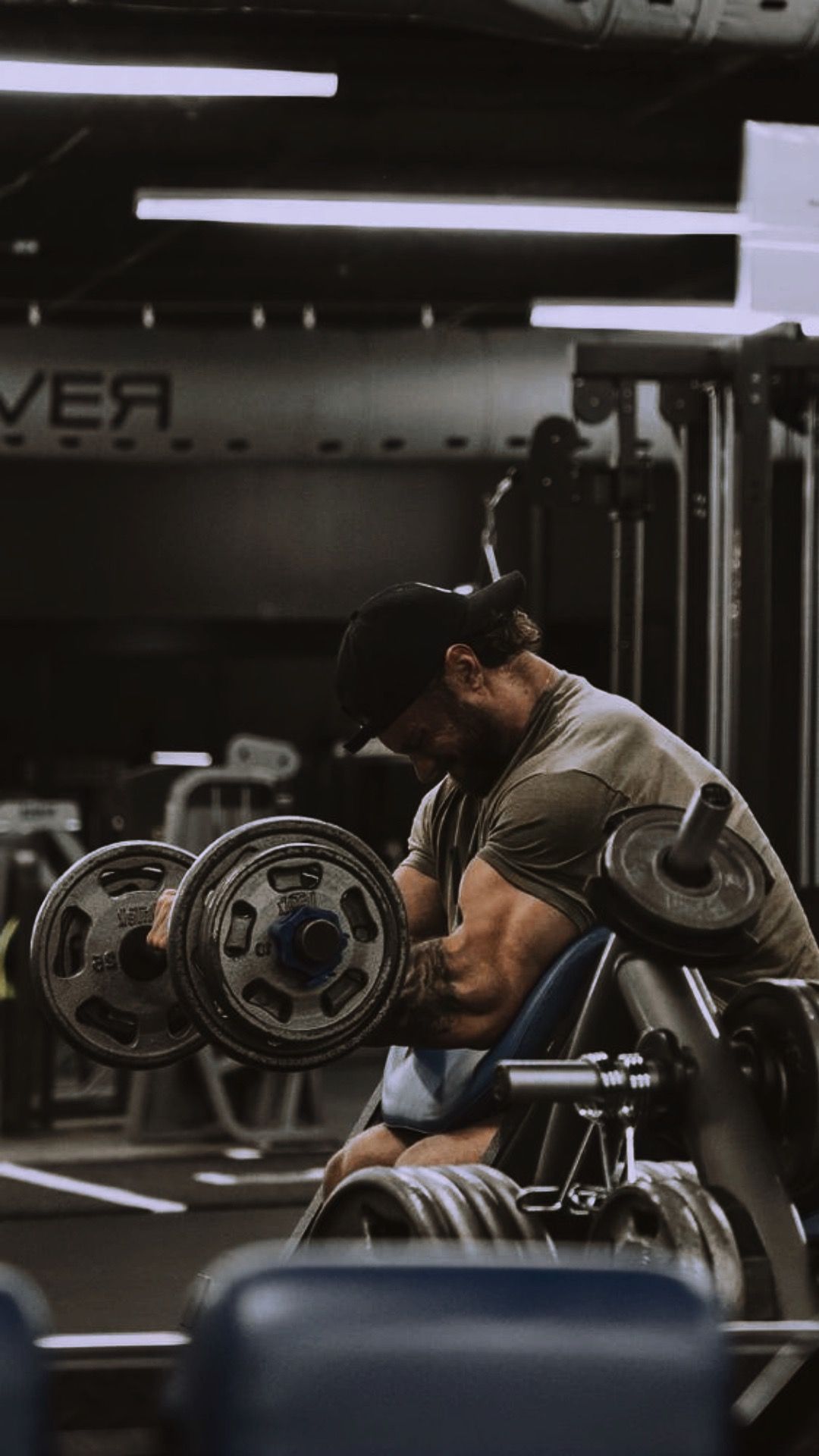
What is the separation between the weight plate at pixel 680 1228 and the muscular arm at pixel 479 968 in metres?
0.38

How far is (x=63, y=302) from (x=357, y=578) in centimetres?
164

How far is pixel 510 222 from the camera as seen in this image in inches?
250

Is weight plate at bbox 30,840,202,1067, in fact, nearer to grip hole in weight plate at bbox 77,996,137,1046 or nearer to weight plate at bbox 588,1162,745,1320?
grip hole in weight plate at bbox 77,996,137,1046

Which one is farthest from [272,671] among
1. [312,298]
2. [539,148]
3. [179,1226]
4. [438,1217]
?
[438,1217]

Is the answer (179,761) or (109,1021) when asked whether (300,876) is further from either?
(179,761)

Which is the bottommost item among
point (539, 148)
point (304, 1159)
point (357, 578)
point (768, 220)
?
point (304, 1159)

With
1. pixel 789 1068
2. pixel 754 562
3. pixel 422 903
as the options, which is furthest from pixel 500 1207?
pixel 754 562

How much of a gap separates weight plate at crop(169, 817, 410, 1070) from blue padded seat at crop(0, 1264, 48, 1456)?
129 centimetres

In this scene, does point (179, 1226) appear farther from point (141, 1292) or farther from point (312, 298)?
point (312, 298)

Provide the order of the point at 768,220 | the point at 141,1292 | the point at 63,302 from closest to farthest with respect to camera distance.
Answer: the point at 141,1292, the point at 768,220, the point at 63,302

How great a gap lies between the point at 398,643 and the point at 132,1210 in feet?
9.43

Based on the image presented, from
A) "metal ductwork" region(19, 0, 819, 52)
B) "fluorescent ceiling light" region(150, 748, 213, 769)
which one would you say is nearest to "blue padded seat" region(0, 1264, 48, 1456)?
"metal ductwork" region(19, 0, 819, 52)

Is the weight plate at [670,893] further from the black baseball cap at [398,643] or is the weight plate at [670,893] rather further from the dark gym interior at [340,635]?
the black baseball cap at [398,643]

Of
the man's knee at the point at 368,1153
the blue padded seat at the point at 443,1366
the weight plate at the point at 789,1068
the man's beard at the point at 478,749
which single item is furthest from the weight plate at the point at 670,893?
the blue padded seat at the point at 443,1366
